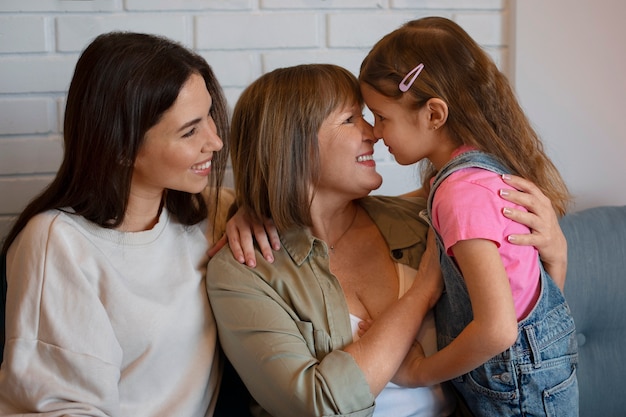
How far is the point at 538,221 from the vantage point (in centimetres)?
149

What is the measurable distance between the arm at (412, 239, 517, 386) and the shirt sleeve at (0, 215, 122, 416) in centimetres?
67

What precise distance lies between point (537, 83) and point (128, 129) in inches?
46.6

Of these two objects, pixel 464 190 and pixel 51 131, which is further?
pixel 51 131

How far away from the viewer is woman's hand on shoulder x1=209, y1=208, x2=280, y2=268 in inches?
64.4

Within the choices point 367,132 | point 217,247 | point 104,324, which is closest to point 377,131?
point 367,132

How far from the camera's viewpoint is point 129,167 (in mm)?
1536

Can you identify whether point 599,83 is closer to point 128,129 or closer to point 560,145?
point 560,145

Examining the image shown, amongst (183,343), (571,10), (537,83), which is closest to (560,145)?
(537,83)

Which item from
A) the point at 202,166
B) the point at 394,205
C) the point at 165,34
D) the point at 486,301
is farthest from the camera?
the point at 165,34

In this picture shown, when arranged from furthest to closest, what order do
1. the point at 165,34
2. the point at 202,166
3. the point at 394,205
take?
1. the point at 165,34
2. the point at 394,205
3. the point at 202,166

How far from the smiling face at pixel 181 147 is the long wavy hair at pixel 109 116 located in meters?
0.02

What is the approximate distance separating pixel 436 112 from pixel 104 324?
0.75m

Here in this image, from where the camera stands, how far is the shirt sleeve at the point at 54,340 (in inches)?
55.4

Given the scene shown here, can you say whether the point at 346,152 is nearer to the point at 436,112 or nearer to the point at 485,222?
the point at 436,112
